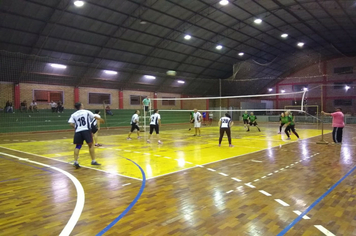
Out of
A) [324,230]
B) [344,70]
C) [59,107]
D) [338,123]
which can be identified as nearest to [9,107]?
[59,107]

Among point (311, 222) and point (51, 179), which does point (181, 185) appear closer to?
point (311, 222)

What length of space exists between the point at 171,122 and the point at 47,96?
50.1 ft

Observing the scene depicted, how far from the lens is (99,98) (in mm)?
30109

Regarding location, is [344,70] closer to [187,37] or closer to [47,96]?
[187,37]

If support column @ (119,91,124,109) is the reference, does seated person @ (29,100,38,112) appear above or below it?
below

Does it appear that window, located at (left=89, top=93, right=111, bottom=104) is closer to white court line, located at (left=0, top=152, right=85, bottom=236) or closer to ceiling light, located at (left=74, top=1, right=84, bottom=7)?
ceiling light, located at (left=74, top=1, right=84, bottom=7)

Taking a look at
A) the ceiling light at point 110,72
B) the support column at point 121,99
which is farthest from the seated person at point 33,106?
the support column at point 121,99

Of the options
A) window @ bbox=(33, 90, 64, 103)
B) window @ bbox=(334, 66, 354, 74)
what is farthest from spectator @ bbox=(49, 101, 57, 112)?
window @ bbox=(334, 66, 354, 74)

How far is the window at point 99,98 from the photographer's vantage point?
96.5 feet

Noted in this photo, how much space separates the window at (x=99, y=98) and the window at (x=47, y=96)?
338cm

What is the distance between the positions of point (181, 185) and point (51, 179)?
3251 millimetres

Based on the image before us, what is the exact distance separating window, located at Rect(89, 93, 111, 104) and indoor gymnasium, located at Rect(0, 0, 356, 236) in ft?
0.40

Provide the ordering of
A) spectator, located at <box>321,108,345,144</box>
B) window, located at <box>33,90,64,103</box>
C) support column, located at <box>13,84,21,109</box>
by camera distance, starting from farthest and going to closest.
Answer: window, located at <box>33,90,64,103</box>
support column, located at <box>13,84,21,109</box>
spectator, located at <box>321,108,345,144</box>

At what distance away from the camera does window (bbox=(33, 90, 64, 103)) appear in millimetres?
25141
